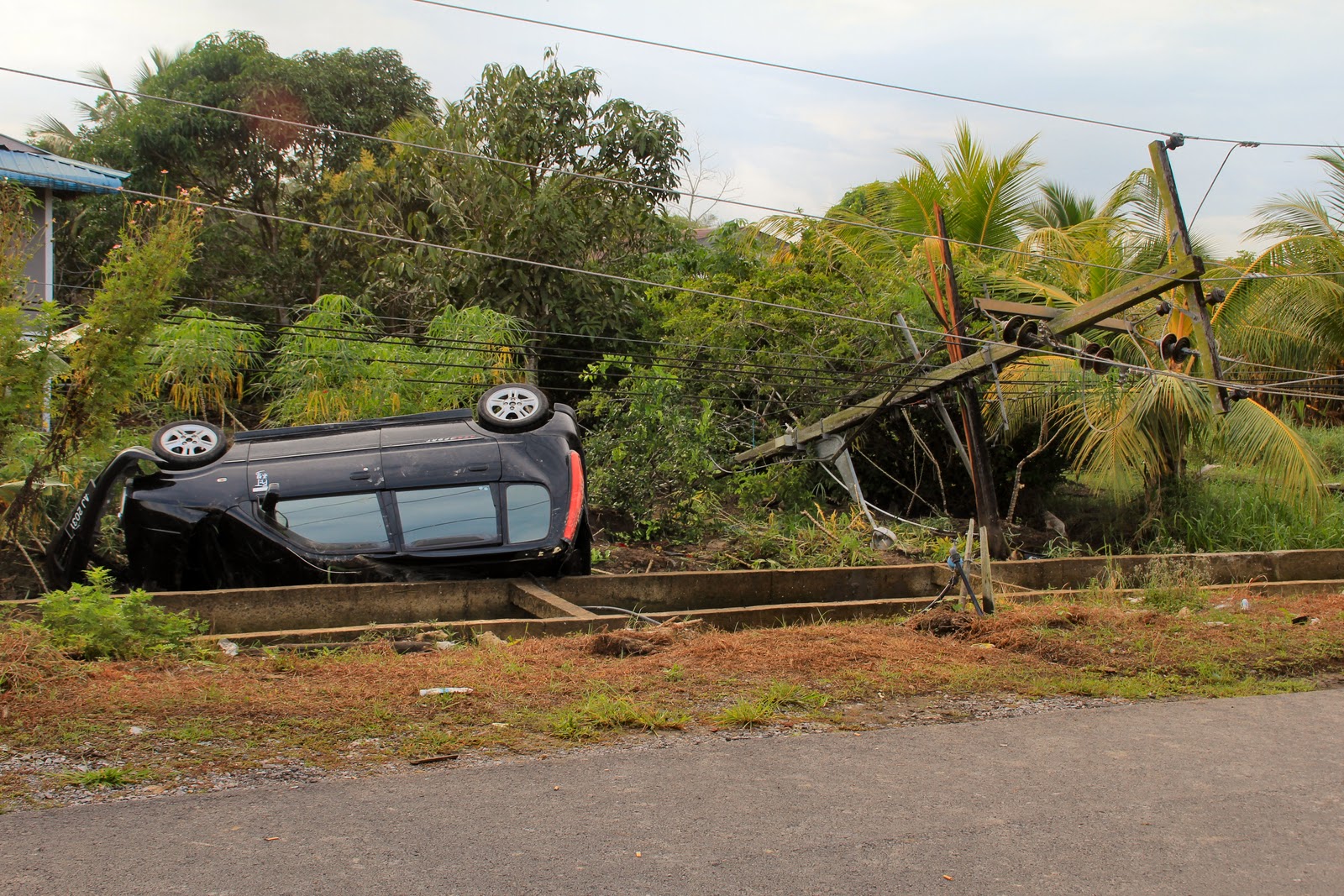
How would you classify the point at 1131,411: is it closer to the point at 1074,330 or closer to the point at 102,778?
the point at 1074,330

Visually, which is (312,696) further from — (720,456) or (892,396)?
(720,456)

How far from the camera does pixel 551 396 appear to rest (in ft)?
76.2

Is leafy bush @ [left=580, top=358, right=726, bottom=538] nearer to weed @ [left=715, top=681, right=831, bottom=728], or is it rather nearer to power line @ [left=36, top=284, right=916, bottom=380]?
power line @ [left=36, top=284, right=916, bottom=380]

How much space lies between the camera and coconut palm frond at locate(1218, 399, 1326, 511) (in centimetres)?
1611

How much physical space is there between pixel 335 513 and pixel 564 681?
4.75 metres

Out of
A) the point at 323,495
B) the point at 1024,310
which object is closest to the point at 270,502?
the point at 323,495

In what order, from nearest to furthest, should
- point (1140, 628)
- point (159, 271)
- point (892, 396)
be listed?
1. point (159, 271)
2. point (1140, 628)
3. point (892, 396)

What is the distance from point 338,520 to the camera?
10438 mm

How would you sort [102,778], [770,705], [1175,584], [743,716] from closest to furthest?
[102,778]
[743,716]
[770,705]
[1175,584]

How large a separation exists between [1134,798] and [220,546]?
27.5ft

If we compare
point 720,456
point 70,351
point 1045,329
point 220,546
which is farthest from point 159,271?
point 720,456

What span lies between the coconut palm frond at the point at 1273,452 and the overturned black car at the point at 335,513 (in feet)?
36.4

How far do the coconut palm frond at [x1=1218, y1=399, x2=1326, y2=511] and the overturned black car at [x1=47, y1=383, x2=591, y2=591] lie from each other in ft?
36.4

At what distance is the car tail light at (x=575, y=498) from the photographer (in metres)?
10.4
